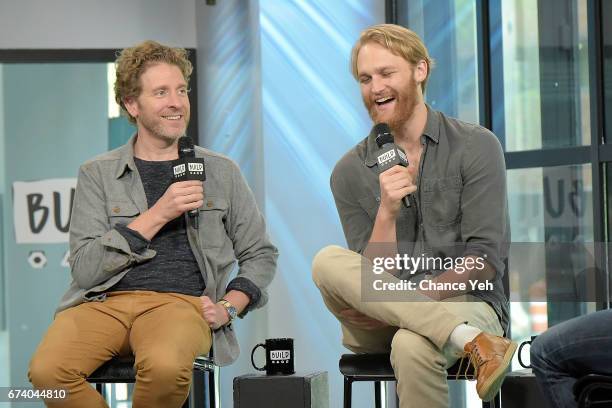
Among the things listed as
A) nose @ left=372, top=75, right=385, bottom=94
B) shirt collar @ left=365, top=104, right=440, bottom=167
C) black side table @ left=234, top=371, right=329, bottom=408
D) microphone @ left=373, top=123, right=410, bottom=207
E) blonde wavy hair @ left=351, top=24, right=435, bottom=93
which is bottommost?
black side table @ left=234, top=371, right=329, bottom=408

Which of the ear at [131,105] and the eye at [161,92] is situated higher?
the eye at [161,92]

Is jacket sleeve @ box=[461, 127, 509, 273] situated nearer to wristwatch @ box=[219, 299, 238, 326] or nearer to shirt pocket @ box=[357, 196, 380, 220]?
shirt pocket @ box=[357, 196, 380, 220]

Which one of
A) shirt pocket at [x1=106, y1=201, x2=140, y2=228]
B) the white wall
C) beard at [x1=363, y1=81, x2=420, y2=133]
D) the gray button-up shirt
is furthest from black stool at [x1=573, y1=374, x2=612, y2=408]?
the white wall

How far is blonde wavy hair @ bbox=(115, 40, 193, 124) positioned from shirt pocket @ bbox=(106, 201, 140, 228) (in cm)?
39

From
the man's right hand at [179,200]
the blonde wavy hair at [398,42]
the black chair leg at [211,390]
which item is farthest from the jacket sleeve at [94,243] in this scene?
the blonde wavy hair at [398,42]

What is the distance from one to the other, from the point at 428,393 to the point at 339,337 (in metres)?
2.17

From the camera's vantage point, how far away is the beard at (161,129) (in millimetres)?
3320

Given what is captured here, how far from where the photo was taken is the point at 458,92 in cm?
443

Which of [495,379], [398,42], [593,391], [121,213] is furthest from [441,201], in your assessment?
[121,213]

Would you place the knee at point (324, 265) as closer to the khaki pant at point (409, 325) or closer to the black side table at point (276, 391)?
the khaki pant at point (409, 325)

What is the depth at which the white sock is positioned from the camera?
2621 millimetres

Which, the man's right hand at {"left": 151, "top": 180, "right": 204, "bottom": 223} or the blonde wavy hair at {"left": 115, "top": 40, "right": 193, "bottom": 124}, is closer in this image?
the man's right hand at {"left": 151, "top": 180, "right": 204, "bottom": 223}

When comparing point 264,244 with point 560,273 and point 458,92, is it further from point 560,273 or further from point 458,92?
point 458,92

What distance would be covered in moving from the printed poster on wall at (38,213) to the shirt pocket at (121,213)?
249 cm
